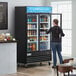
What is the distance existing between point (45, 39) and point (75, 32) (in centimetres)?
124

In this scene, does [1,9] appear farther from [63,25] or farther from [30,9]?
[63,25]

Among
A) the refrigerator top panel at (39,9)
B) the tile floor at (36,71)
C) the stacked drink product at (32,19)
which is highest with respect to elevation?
the refrigerator top panel at (39,9)

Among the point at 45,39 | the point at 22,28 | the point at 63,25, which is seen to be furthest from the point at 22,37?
the point at 63,25

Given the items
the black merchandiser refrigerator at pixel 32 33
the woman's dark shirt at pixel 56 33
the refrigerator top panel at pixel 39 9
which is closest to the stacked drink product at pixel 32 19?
the black merchandiser refrigerator at pixel 32 33

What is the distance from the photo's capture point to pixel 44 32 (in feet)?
37.7

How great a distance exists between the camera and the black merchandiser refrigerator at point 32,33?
10.8 m

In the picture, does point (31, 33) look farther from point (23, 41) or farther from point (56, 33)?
point (56, 33)

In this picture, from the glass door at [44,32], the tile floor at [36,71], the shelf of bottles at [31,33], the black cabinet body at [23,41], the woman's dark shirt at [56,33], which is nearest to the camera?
the tile floor at [36,71]

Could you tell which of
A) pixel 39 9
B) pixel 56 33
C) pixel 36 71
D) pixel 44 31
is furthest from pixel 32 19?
pixel 36 71

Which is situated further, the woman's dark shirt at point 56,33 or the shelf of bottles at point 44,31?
the shelf of bottles at point 44,31

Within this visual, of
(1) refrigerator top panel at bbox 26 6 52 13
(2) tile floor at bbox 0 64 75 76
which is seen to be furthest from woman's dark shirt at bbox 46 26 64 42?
(1) refrigerator top panel at bbox 26 6 52 13

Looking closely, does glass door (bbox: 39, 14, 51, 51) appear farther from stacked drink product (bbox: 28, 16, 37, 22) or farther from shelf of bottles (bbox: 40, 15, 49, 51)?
stacked drink product (bbox: 28, 16, 37, 22)

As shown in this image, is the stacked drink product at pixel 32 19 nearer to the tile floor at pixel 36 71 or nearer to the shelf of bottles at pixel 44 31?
the shelf of bottles at pixel 44 31

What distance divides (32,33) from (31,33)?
0.16ft
